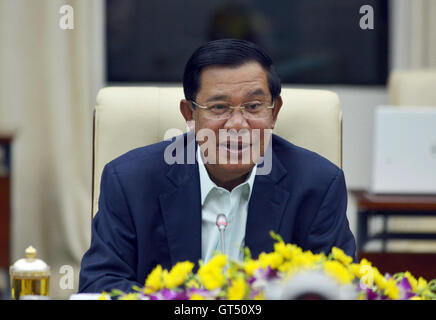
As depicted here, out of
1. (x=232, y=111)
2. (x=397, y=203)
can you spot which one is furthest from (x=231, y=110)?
(x=397, y=203)

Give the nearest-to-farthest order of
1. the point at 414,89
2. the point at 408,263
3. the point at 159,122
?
the point at 159,122 → the point at 408,263 → the point at 414,89

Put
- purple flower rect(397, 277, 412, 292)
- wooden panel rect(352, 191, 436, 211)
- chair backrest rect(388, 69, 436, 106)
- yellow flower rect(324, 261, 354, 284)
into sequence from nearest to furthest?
yellow flower rect(324, 261, 354, 284) < purple flower rect(397, 277, 412, 292) < wooden panel rect(352, 191, 436, 211) < chair backrest rect(388, 69, 436, 106)

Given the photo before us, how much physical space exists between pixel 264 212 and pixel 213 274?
2.49 feet

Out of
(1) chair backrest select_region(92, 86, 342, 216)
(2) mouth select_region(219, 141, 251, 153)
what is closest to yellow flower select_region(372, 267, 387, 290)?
(2) mouth select_region(219, 141, 251, 153)

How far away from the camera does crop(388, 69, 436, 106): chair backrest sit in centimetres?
321

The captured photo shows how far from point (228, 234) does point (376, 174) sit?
1.23m

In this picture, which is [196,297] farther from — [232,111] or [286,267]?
[232,111]

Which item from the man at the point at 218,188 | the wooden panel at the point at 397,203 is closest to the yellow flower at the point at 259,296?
the man at the point at 218,188

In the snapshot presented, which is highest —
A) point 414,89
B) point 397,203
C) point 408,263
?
point 414,89

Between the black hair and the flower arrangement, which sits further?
the black hair

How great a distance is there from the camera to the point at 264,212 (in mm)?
1607

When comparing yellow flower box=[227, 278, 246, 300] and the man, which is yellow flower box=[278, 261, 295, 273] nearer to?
yellow flower box=[227, 278, 246, 300]

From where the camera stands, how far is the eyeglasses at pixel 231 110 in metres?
1.49

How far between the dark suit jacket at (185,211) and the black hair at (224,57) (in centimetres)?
21
